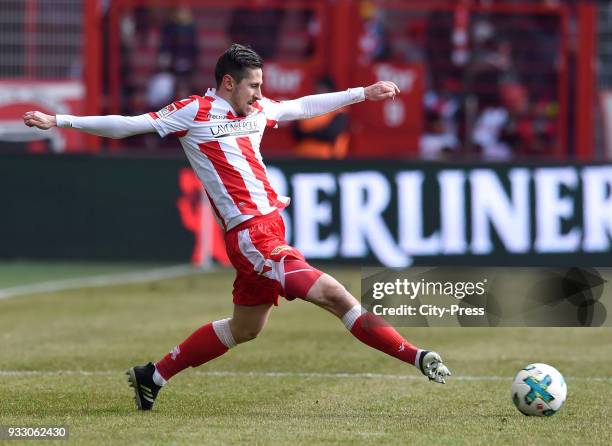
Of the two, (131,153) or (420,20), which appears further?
(420,20)

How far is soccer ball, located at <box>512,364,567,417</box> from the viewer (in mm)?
7730

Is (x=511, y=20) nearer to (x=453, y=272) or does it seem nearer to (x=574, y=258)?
(x=574, y=258)

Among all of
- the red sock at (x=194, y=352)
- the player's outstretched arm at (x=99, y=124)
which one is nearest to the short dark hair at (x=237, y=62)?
the player's outstretched arm at (x=99, y=124)

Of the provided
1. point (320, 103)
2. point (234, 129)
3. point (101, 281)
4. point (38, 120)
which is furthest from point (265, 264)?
point (101, 281)

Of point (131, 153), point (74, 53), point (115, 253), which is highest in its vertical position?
point (74, 53)

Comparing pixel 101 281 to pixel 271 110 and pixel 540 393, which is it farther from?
pixel 540 393

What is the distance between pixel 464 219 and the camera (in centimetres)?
1761

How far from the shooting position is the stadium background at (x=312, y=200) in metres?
8.46

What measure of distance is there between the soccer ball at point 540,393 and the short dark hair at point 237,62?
248 cm

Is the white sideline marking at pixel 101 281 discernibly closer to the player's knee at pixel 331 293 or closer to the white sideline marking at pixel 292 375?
the white sideline marking at pixel 292 375

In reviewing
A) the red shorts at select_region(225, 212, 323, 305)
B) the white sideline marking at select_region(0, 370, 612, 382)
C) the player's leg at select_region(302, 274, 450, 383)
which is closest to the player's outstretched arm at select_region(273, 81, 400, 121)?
the red shorts at select_region(225, 212, 323, 305)

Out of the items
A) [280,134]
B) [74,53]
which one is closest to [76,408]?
[280,134]

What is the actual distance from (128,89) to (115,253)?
15.4 feet

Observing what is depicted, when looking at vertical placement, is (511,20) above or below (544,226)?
above
